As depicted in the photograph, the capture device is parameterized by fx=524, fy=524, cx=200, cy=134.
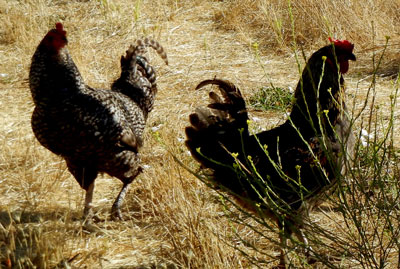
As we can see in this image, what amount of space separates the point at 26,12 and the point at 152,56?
2.99 meters

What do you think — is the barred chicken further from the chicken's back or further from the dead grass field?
the chicken's back

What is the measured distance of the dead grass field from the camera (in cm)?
388

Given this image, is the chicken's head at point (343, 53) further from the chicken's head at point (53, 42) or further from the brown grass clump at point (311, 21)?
the brown grass clump at point (311, 21)

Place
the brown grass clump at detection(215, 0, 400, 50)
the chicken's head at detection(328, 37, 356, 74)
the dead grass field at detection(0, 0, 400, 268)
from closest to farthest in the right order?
1. the dead grass field at detection(0, 0, 400, 268)
2. the chicken's head at detection(328, 37, 356, 74)
3. the brown grass clump at detection(215, 0, 400, 50)

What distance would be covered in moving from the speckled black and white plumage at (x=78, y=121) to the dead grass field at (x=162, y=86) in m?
0.25

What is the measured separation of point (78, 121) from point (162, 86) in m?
3.35

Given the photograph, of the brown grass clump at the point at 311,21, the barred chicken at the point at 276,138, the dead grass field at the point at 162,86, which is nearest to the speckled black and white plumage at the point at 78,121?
the dead grass field at the point at 162,86

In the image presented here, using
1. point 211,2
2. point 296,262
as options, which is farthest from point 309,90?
point 211,2

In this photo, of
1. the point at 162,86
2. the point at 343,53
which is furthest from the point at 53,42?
the point at 162,86

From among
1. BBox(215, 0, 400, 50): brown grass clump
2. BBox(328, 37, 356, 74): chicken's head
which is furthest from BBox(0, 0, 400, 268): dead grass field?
BBox(328, 37, 356, 74): chicken's head

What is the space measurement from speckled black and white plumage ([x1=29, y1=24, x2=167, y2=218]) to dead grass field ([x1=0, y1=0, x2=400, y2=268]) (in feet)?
0.83

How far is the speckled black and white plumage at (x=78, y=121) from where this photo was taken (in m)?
4.28

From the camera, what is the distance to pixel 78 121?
4.30 meters

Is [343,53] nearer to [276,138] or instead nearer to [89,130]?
[276,138]
